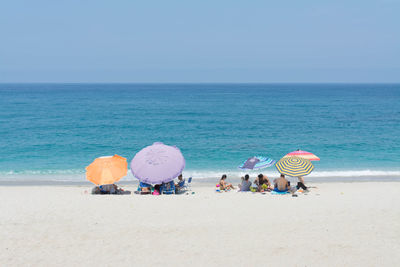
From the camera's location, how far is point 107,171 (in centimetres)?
1414

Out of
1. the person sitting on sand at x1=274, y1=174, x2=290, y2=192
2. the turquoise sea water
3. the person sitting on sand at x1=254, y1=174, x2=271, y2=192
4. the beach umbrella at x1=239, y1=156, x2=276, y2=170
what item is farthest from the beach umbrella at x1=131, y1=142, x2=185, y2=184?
the turquoise sea water

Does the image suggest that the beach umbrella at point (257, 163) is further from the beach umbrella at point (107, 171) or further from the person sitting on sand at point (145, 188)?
the beach umbrella at point (107, 171)

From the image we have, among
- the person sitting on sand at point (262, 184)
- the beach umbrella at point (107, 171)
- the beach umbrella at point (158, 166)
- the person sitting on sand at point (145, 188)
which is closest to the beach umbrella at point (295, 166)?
the person sitting on sand at point (262, 184)

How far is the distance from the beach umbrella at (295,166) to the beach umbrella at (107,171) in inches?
252

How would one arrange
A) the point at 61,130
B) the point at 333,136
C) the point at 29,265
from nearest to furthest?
the point at 29,265
the point at 333,136
the point at 61,130

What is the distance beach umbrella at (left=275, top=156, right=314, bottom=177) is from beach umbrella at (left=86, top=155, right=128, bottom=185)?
21.0 feet

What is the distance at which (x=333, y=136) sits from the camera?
32.3 meters

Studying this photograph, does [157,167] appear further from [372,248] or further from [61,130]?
[61,130]

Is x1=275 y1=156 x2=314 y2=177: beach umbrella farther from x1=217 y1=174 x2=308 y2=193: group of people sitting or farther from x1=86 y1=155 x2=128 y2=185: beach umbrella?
x1=86 y1=155 x2=128 y2=185: beach umbrella

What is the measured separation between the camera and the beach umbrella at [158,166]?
541 inches

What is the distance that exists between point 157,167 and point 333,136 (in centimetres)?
2302

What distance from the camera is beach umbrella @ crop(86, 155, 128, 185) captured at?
1402 centimetres

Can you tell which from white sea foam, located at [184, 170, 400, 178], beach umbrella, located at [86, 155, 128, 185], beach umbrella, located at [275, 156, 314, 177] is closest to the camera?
beach umbrella, located at [86, 155, 128, 185]

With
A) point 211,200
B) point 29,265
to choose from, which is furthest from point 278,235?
point 29,265
